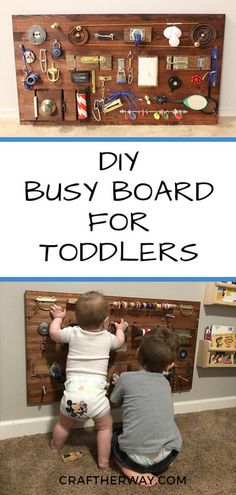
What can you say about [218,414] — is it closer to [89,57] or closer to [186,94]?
[186,94]

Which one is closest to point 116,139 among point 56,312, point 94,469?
point 56,312

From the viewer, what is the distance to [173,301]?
191cm

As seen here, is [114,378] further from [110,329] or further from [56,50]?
[56,50]

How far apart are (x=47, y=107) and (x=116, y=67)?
268 mm

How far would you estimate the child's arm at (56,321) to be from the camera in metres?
1.75

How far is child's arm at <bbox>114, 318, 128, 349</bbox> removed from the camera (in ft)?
5.92

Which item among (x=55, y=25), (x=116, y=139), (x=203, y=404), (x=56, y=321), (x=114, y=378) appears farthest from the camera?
(x=203, y=404)

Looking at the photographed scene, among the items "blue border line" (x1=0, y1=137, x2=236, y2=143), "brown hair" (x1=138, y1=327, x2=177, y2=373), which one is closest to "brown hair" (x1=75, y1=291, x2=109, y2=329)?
"brown hair" (x1=138, y1=327, x2=177, y2=373)

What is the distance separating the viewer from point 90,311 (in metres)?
1.70

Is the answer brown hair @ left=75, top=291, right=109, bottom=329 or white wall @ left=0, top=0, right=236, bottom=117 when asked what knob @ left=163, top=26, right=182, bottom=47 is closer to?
white wall @ left=0, top=0, right=236, bottom=117

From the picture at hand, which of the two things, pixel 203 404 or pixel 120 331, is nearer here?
pixel 120 331

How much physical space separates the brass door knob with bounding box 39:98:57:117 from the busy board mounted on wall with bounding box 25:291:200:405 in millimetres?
631

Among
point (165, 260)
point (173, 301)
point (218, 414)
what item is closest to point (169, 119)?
point (165, 260)

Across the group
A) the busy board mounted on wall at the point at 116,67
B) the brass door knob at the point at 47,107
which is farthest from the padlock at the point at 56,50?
the brass door knob at the point at 47,107
